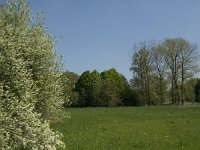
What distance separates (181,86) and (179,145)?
93.7 meters

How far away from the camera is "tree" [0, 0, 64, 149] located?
17172 mm

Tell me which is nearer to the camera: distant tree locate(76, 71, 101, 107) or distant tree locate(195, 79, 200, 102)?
distant tree locate(76, 71, 101, 107)

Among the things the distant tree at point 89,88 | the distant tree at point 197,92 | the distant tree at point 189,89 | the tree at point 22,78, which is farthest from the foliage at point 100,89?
the tree at point 22,78

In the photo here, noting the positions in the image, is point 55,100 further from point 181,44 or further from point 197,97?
point 197,97

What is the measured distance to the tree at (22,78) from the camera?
17.2 meters

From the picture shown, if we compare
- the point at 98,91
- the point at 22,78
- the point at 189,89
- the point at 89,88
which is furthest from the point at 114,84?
the point at 22,78

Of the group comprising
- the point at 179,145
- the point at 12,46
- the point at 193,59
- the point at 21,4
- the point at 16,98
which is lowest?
the point at 179,145

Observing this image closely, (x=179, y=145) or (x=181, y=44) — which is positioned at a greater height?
(x=181, y=44)

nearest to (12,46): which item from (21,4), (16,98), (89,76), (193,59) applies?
(16,98)

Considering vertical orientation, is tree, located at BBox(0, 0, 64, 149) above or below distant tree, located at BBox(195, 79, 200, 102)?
below

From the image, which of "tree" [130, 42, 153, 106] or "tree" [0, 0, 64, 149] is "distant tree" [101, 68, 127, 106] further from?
"tree" [0, 0, 64, 149]

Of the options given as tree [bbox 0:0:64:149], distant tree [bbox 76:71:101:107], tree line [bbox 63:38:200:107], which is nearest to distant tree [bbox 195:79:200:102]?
tree line [bbox 63:38:200:107]

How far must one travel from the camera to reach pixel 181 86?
11662cm

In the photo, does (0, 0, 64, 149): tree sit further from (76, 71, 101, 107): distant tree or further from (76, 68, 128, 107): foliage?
(76, 71, 101, 107): distant tree
